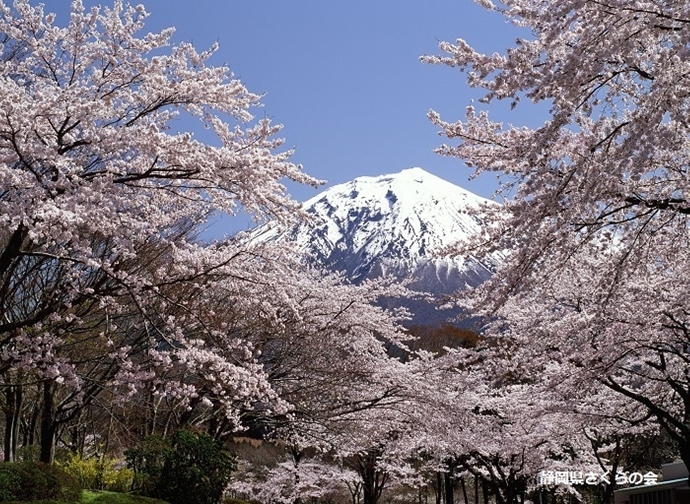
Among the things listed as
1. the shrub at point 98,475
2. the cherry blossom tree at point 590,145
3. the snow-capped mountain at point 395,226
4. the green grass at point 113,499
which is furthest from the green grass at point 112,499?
the snow-capped mountain at point 395,226

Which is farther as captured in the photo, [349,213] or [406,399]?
[349,213]

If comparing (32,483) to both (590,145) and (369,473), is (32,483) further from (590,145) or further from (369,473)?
(369,473)

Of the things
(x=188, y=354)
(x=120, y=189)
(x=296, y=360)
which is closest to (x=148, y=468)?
(x=296, y=360)

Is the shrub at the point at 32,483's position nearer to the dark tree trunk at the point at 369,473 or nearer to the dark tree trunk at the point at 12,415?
the dark tree trunk at the point at 12,415

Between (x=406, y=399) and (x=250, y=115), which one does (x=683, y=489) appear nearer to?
(x=406, y=399)

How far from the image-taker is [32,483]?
7.48m

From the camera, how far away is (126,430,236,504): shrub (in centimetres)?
910

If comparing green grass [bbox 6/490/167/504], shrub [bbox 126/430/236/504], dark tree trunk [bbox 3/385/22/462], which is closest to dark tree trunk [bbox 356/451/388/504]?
shrub [bbox 126/430/236/504]

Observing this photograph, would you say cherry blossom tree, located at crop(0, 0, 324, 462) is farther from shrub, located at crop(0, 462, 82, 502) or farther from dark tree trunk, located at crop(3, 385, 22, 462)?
dark tree trunk, located at crop(3, 385, 22, 462)

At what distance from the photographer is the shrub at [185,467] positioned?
358 inches

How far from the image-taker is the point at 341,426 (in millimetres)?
11594

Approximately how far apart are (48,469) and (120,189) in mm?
4328

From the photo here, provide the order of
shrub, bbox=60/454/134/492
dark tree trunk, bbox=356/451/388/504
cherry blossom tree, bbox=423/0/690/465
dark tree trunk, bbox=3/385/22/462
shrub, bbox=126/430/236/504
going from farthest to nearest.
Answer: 1. dark tree trunk, bbox=356/451/388/504
2. shrub, bbox=60/454/134/492
3. dark tree trunk, bbox=3/385/22/462
4. shrub, bbox=126/430/236/504
5. cherry blossom tree, bbox=423/0/690/465

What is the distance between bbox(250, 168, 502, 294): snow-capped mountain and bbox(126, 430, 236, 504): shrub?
68.8 metres
